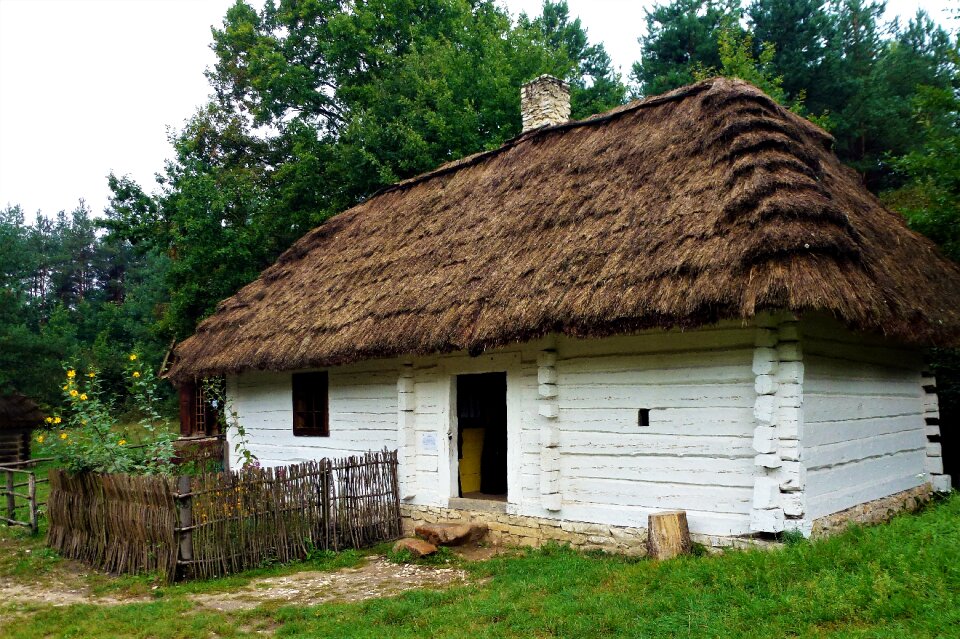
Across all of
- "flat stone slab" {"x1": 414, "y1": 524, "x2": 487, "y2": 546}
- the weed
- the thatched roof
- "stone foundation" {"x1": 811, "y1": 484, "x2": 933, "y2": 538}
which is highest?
the thatched roof

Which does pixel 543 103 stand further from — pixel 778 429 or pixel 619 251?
pixel 778 429

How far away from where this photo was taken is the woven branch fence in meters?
7.61

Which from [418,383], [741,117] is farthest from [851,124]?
[418,383]

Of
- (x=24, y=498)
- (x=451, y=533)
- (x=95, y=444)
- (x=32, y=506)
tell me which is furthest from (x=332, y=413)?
(x=24, y=498)

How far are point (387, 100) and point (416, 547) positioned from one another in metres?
14.3

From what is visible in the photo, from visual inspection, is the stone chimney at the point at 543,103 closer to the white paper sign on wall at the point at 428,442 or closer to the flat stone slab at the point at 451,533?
the white paper sign on wall at the point at 428,442

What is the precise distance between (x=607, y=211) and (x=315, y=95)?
54.6 ft

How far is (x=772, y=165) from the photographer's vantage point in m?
7.25

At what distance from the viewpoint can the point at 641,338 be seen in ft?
25.0

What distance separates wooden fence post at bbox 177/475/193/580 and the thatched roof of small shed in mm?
15969

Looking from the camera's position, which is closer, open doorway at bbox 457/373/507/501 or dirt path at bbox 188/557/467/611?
dirt path at bbox 188/557/467/611

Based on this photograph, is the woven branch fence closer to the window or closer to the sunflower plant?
the sunflower plant

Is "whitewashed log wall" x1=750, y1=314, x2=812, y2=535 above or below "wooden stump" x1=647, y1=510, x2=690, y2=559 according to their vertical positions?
above

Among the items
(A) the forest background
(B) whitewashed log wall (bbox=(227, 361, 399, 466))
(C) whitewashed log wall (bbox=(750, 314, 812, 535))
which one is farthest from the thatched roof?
(A) the forest background
